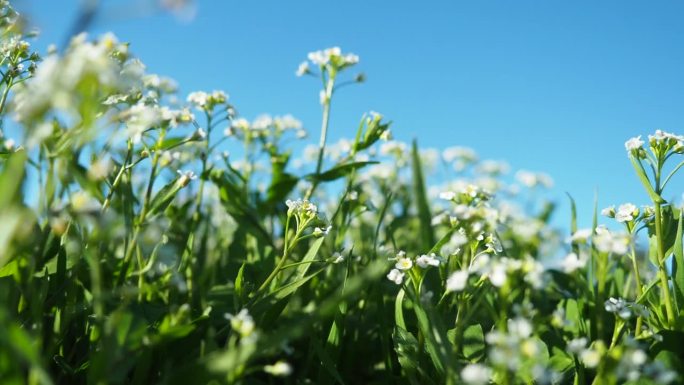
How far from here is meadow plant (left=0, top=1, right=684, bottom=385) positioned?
1209 mm

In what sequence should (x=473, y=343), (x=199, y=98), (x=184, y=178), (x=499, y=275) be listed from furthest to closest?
(x=199, y=98) < (x=184, y=178) < (x=473, y=343) < (x=499, y=275)

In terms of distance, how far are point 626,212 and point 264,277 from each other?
1.37m

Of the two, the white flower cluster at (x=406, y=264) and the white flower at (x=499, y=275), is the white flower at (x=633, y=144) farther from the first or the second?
the white flower at (x=499, y=275)

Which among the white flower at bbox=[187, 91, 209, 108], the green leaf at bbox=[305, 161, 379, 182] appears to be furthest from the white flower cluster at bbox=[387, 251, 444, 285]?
the white flower at bbox=[187, 91, 209, 108]

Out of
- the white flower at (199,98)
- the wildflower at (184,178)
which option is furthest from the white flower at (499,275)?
the white flower at (199,98)

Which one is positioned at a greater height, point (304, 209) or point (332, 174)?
point (332, 174)

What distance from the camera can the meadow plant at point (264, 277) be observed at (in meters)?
1.21

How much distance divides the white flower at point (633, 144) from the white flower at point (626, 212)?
0.67 feet

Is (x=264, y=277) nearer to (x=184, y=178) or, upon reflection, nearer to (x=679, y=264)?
(x=184, y=178)

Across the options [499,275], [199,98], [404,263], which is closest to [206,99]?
[199,98]

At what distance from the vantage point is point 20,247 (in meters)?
1.21

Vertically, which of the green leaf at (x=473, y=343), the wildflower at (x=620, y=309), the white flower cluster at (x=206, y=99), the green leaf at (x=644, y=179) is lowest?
the green leaf at (x=473, y=343)

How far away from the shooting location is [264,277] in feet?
7.93

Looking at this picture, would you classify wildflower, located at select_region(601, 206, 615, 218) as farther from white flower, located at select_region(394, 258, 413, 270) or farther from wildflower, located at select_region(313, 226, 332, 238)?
wildflower, located at select_region(313, 226, 332, 238)
